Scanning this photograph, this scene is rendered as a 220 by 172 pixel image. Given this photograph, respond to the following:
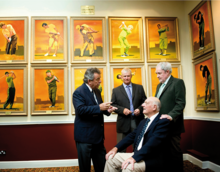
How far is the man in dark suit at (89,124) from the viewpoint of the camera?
263 centimetres

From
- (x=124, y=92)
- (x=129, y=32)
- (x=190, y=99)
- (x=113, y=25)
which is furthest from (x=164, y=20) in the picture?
(x=124, y=92)

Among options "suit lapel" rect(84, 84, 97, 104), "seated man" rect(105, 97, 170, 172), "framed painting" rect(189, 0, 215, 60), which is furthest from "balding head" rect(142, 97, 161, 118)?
"framed painting" rect(189, 0, 215, 60)

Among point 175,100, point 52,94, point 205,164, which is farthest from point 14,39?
point 205,164

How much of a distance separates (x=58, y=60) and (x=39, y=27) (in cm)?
95

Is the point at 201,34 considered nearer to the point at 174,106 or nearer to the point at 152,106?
the point at 174,106

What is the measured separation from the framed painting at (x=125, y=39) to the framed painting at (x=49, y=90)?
4.39ft

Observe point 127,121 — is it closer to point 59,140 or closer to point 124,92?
point 124,92

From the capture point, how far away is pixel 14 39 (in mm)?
4781

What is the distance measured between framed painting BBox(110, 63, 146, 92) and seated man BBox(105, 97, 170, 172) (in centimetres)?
235

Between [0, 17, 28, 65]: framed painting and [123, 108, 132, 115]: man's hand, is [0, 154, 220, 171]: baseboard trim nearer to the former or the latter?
[123, 108, 132, 115]: man's hand

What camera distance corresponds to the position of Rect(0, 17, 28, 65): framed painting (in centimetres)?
474

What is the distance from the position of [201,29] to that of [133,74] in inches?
71.3

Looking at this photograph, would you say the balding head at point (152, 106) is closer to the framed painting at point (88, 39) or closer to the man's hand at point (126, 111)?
the man's hand at point (126, 111)

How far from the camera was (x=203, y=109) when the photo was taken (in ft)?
13.9
